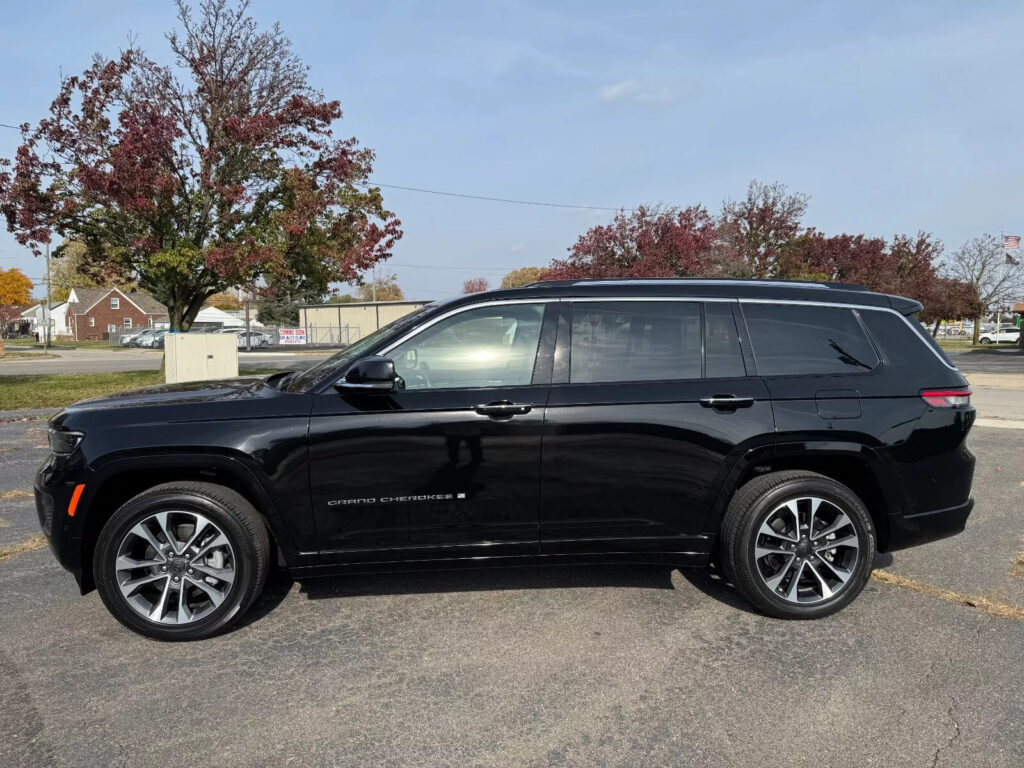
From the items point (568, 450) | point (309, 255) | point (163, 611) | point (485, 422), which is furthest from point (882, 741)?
point (309, 255)

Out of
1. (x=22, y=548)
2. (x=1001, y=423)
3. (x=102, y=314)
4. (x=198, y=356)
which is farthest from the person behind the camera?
(x=102, y=314)

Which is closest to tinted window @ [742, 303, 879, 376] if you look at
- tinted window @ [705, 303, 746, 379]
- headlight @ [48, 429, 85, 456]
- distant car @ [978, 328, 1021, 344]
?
tinted window @ [705, 303, 746, 379]

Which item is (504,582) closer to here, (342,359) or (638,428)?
(638,428)

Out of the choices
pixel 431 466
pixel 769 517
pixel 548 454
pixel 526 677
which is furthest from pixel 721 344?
pixel 526 677

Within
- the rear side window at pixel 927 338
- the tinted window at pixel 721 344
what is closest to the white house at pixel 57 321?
the tinted window at pixel 721 344

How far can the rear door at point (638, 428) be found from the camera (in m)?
3.50

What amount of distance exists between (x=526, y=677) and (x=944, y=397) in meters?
2.66

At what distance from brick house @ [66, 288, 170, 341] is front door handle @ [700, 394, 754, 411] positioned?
262ft

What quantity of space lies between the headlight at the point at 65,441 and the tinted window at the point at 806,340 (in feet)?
11.4

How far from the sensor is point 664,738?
2.63 m

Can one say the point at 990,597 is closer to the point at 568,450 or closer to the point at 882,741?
the point at 882,741

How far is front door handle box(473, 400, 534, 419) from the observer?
3432mm

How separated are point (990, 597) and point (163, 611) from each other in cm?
444

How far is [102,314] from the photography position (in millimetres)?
74688
